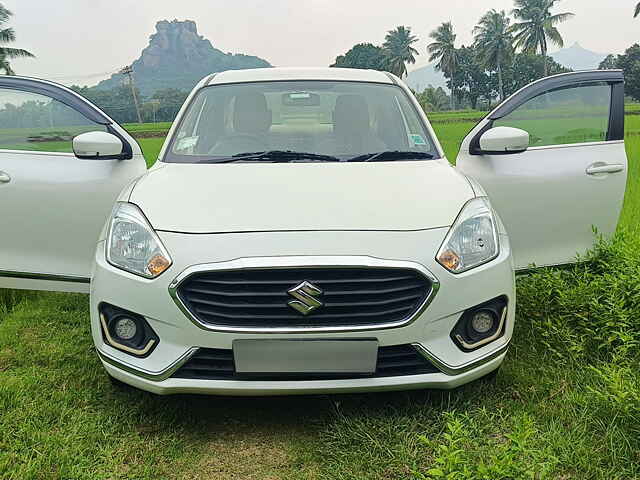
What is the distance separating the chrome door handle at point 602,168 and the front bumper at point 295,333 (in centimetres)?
142

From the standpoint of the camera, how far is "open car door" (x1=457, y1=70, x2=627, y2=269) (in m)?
3.38

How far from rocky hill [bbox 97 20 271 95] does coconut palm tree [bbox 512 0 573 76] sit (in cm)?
10755

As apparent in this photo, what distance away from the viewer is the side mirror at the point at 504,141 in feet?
10.6

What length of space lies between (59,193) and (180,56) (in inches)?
7533

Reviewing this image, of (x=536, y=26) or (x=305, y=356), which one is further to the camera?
(x=536, y=26)

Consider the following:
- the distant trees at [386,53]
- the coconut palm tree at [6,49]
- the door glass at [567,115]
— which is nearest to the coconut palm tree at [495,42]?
the distant trees at [386,53]

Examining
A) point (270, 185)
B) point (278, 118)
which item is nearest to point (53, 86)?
point (278, 118)

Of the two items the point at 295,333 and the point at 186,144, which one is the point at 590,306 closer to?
the point at 295,333

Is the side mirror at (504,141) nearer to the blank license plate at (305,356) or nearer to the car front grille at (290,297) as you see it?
the car front grille at (290,297)

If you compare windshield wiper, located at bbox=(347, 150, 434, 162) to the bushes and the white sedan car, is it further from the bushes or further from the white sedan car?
the bushes

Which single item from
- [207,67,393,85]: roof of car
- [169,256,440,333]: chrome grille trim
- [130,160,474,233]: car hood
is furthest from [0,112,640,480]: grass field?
[207,67,393,85]: roof of car

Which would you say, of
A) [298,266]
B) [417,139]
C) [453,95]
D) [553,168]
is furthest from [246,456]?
[453,95]

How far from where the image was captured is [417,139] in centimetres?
341

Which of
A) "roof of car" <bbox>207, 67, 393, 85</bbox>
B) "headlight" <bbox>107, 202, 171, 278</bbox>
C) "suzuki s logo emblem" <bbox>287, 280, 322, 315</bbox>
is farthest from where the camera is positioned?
"roof of car" <bbox>207, 67, 393, 85</bbox>
